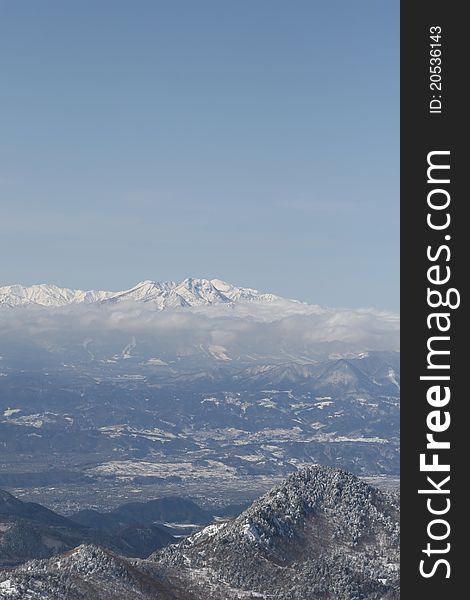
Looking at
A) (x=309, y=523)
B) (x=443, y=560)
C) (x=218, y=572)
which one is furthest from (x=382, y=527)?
(x=443, y=560)

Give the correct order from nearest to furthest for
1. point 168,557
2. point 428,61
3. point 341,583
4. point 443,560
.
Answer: point 443,560 < point 428,61 < point 341,583 < point 168,557

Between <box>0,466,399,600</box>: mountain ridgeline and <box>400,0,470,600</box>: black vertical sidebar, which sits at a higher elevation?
<box>400,0,470,600</box>: black vertical sidebar

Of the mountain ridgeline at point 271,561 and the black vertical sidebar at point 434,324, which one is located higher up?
the black vertical sidebar at point 434,324

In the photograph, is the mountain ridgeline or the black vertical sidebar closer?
the black vertical sidebar

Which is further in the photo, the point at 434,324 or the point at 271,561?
the point at 271,561

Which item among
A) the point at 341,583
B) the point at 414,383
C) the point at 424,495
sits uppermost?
the point at 414,383

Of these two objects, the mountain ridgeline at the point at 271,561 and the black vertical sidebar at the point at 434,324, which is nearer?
the black vertical sidebar at the point at 434,324

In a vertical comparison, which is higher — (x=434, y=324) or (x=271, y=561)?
(x=434, y=324)

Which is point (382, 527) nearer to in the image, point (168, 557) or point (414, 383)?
point (168, 557)
